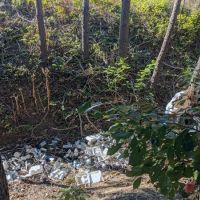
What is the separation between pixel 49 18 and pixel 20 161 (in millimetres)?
5243

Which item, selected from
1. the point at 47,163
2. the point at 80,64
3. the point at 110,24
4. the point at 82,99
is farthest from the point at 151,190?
the point at 110,24

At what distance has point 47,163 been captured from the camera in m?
7.74

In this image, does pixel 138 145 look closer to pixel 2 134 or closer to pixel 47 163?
pixel 47 163

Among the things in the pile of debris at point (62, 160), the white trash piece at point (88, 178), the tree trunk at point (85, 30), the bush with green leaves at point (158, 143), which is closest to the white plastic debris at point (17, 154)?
the pile of debris at point (62, 160)

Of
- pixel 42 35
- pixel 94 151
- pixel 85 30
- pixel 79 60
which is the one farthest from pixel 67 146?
pixel 85 30

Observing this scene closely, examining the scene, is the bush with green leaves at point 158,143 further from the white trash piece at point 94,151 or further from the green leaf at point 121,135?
the white trash piece at point 94,151

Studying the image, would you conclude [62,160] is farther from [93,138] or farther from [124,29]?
[124,29]

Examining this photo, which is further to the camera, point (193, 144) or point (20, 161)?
point (20, 161)

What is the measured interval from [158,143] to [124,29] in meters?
8.66

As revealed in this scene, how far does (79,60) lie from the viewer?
1055cm

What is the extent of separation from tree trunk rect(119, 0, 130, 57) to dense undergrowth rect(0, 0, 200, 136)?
0.26 m

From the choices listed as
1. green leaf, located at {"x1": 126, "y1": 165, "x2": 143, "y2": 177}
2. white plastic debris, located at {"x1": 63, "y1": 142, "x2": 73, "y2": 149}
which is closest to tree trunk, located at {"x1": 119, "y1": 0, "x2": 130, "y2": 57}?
white plastic debris, located at {"x1": 63, "y1": 142, "x2": 73, "y2": 149}

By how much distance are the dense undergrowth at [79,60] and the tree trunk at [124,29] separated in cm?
26

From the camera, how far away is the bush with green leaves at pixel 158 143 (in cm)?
181
